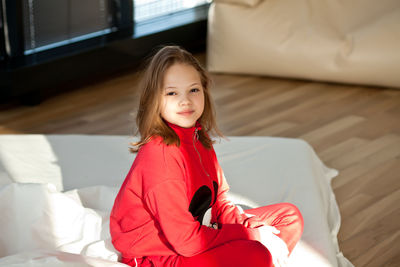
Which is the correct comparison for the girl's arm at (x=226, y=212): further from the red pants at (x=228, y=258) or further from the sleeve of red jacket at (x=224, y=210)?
the red pants at (x=228, y=258)

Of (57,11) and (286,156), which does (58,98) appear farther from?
(286,156)

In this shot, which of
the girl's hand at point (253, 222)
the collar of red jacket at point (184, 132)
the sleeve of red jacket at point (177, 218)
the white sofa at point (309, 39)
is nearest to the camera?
the sleeve of red jacket at point (177, 218)

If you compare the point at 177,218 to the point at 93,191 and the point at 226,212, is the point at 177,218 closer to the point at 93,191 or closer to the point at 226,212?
the point at 226,212

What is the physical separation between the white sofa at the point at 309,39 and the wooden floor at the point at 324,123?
0.10 meters

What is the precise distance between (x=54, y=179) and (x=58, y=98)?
4.73 feet

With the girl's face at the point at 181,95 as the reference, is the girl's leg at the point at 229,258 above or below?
below

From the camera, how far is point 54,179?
7.53 ft

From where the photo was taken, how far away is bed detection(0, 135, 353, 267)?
1737mm

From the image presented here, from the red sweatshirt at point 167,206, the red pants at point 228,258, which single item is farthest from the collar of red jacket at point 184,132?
the red pants at point 228,258

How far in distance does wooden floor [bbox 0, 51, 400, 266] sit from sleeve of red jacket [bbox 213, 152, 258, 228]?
45 centimetres

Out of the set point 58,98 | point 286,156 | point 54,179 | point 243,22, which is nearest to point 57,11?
point 58,98

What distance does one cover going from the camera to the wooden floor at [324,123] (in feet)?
7.35

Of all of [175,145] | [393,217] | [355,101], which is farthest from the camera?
[355,101]

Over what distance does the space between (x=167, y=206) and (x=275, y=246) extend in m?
0.38
